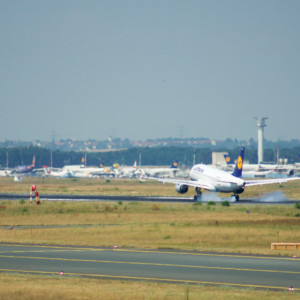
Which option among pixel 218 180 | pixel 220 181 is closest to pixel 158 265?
pixel 220 181

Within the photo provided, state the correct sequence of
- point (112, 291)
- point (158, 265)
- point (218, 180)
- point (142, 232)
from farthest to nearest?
point (218, 180), point (142, 232), point (158, 265), point (112, 291)

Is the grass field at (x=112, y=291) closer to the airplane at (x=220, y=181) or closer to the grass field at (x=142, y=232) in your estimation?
the grass field at (x=142, y=232)

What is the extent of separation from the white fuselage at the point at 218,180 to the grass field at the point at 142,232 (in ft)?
45.8

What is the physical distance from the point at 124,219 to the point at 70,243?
23.7m

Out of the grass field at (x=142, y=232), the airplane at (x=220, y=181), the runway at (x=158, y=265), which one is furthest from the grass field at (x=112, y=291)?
→ the airplane at (x=220, y=181)

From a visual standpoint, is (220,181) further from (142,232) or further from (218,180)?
(142,232)

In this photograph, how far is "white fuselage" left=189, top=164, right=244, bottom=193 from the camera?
103375 millimetres

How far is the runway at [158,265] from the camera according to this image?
3369 centimetres

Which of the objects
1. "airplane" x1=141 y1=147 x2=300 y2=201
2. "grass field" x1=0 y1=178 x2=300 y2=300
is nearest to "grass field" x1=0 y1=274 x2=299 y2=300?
"grass field" x1=0 y1=178 x2=300 y2=300

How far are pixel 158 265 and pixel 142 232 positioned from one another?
20.8m

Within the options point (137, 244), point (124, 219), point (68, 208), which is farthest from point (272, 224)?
point (68, 208)

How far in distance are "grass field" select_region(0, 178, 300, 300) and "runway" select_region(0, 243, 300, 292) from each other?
6.80ft

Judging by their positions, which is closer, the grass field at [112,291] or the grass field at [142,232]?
the grass field at [112,291]

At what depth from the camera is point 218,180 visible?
10694cm
